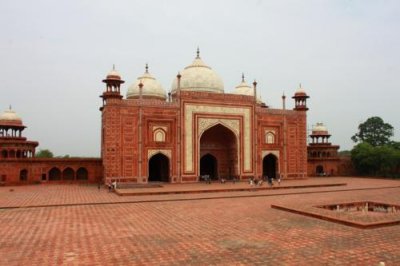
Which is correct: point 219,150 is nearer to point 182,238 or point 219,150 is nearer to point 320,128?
point 320,128

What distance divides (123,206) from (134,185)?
22.4 ft

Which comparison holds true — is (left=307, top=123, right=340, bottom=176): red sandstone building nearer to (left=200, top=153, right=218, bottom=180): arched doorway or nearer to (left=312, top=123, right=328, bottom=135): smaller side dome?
(left=312, top=123, right=328, bottom=135): smaller side dome

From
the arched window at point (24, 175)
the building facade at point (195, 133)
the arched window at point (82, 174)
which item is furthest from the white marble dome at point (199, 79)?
the arched window at point (24, 175)

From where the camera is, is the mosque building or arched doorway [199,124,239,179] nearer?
the mosque building

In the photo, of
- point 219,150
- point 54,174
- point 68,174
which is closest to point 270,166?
point 219,150

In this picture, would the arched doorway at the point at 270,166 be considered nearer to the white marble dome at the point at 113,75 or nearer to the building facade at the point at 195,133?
the building facade at the point at 195,133

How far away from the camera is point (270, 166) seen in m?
25.0

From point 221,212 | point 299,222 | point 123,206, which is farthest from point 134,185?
point 299,222

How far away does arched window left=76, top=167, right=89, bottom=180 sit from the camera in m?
21.4

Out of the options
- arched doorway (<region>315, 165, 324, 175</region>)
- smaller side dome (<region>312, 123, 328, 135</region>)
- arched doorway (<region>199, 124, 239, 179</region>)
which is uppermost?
smaller side dome (<region>312, 123, 328, 135</region>)

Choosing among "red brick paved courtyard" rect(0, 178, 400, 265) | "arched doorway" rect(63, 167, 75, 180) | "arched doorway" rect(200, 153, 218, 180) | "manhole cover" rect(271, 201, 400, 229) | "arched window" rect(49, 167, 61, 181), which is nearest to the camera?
→ "red brick paved courtyard" rect(0, 178, 400, 265)

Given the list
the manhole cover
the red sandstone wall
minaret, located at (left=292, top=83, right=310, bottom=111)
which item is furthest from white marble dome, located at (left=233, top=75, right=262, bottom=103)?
the manhole cover

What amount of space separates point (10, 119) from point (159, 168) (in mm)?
9356

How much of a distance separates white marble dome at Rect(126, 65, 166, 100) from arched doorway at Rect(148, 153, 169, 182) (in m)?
4.41
